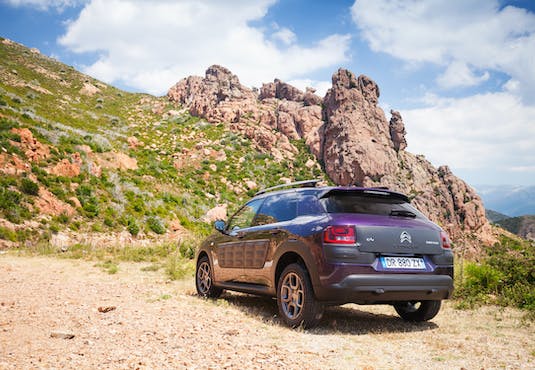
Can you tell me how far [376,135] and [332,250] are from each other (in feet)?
161

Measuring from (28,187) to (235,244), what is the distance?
53.9 feet

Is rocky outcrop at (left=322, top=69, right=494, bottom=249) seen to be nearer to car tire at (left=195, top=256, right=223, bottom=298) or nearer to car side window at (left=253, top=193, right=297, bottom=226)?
car tire at (left=195, top=256, right=223, bottom=298)

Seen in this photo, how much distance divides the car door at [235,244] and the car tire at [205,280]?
1.10 feet

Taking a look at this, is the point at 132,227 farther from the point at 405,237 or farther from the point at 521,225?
the point at 521,225

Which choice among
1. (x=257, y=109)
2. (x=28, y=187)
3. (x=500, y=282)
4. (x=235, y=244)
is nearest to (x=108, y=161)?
(x=28, y=187)

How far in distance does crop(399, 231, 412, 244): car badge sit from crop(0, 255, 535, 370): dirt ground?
109 cm

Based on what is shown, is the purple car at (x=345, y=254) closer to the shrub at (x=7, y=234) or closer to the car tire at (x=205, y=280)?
the car tire at (x=205, y=280)

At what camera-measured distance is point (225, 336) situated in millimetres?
4188

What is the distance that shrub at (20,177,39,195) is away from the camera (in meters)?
18.6

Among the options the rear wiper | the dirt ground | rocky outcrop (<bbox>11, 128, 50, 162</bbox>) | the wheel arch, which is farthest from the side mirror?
rocky outcrop (<bbox>11, 128, 50, 162</bbox>)

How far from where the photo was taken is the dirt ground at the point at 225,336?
3367mm

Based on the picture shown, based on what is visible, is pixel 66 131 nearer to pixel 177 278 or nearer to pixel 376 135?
pixel 177 278

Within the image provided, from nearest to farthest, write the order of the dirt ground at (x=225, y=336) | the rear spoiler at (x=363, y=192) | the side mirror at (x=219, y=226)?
the dirt ground at (x=225, y=336) < the rear spoiler at (x=363, y=192) < the side mirror at (x=219, y=226)

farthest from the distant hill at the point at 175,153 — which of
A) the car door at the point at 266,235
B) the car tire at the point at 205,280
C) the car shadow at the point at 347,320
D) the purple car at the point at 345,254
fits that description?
the purple car at the point at 345,254
